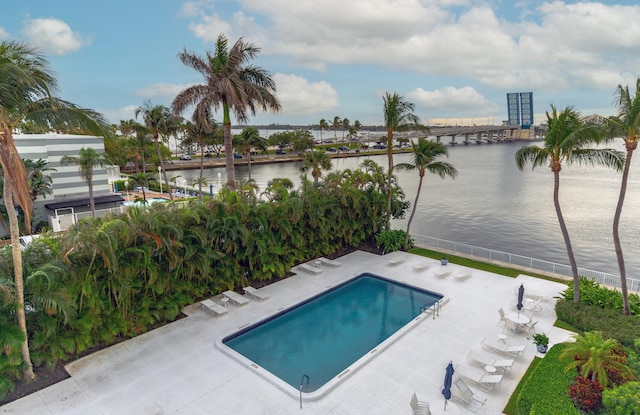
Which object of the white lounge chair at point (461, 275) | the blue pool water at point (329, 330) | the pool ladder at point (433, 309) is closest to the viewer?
the blue pool water at point (329, 330)

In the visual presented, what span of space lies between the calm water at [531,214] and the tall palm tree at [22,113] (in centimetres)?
2386

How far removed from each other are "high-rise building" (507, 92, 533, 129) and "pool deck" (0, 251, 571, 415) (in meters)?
188

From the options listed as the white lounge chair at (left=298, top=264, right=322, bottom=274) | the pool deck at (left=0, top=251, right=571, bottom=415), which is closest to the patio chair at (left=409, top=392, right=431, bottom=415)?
the pool deck at (left=0, top=251, right=571, bottom=415)

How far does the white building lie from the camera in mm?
26062

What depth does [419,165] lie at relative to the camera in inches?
865

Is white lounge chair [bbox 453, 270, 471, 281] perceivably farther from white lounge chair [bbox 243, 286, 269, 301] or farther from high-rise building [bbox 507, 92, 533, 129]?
high-rise building [bbox 507, 92, 533, 129]

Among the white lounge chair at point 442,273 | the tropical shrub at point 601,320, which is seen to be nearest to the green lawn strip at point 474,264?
the white lounge chair at point 442,273

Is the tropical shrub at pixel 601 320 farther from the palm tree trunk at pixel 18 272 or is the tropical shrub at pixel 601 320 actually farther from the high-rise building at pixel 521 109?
the high-rise building at pixel 521 109

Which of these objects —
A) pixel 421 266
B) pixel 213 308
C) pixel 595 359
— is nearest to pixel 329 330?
pixel 213 308

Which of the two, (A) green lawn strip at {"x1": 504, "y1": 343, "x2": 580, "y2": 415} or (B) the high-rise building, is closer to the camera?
(A) green lawn strip at {"x1": 504, "y1": 343, "x2": 580, "y2": 415}

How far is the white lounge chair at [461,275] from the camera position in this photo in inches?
719

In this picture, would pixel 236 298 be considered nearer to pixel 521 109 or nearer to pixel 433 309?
pixel 433 309

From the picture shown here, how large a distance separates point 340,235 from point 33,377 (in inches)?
588

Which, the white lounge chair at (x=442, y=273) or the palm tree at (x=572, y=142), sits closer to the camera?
the palm tree at (x=572, y=142)
